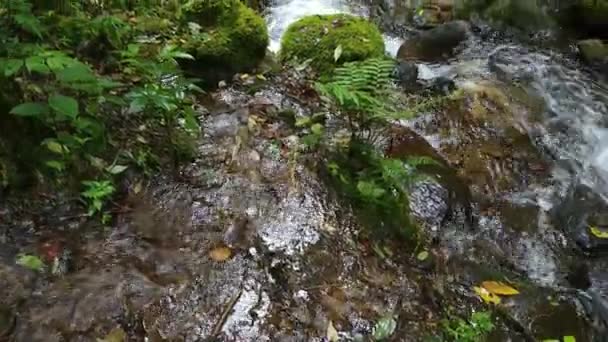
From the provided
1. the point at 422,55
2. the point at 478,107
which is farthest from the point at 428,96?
the point at 422,55

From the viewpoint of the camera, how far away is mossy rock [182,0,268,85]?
546 cm

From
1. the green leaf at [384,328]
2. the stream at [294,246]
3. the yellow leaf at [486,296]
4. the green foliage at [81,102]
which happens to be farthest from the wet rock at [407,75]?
the green leaf at [384,328]

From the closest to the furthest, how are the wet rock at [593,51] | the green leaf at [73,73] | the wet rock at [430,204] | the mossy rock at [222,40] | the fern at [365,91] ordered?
the green leaf at [73,73] < the fern at [365,91] < the wet rock at [430,204] < the mossy rock at [222,40] < the wet rock at [593,51]

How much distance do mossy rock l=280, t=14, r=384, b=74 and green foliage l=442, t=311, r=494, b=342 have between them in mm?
3432

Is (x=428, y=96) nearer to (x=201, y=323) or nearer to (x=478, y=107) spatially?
(x=478, y=107)

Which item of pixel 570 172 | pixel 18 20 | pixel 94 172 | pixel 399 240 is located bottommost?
pixel 570 172

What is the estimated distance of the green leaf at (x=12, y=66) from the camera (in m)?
2.82

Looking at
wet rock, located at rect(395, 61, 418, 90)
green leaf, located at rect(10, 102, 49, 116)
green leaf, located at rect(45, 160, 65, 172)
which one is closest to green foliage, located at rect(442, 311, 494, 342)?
green leaf, located at rect(45, 160, 65, 172)

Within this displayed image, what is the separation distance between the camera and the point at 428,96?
647 centimetres

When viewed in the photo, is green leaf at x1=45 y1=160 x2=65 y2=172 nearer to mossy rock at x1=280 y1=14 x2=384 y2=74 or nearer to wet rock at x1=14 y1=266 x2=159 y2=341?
wet rock at x1=14 y1=266 x2=159 y2=341

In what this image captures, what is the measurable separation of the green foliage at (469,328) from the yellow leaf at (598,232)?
1813 millimetres

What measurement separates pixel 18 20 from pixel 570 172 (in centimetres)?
484

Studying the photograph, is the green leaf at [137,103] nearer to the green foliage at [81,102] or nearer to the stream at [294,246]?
the green foliage at [81,102]

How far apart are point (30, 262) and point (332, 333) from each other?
62.3 inches
